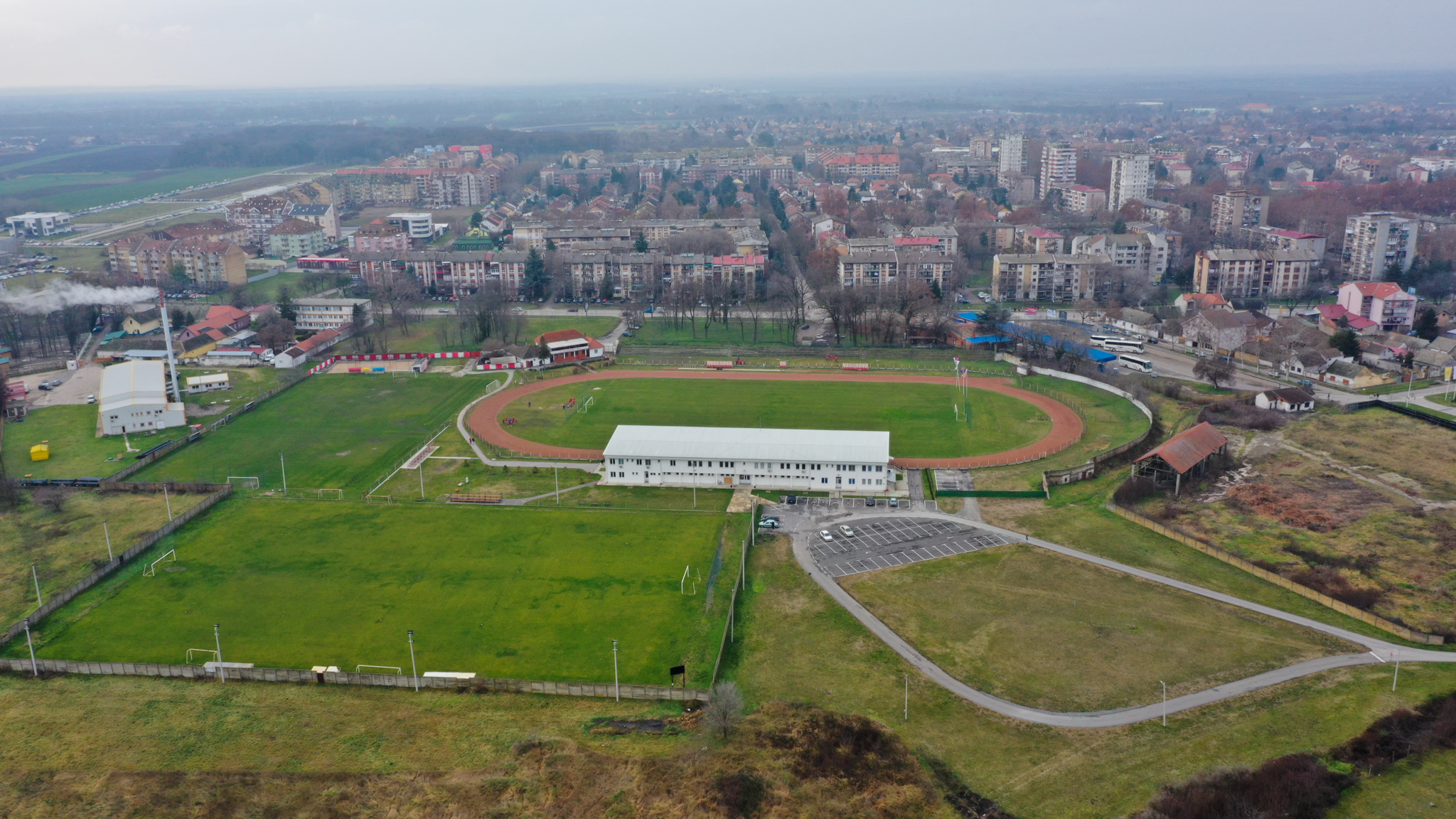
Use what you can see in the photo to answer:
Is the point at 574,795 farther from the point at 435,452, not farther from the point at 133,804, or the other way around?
the point at 435,452

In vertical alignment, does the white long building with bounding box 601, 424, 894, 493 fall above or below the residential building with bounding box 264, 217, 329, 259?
below

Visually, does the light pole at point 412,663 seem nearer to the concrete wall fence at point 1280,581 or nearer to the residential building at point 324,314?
the concrete wall fence at point 1280,581

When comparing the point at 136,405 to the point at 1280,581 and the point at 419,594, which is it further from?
the point at 1280,581

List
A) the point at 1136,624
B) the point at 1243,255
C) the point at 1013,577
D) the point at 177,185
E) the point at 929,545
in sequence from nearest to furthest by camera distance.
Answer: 1. the point at 1136,624
2. the point at 1013,577
3. the point at 929,545
4. the point at 1243,255
5. the point at 177,185

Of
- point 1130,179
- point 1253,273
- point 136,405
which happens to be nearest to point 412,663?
point 136,405

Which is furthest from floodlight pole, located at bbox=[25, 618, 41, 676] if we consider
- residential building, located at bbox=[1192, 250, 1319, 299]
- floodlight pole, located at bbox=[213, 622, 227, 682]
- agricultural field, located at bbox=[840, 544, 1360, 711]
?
residential building, located at bbox=[1192, 250, 1319, 299]

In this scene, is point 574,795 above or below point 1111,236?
below

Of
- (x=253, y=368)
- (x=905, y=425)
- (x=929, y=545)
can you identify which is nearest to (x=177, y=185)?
(x=253, y=368)

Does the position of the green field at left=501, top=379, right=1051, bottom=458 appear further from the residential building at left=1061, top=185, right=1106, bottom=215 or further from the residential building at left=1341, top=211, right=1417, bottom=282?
the residential building at left=1061, top=185, right=1106, bottom=215
